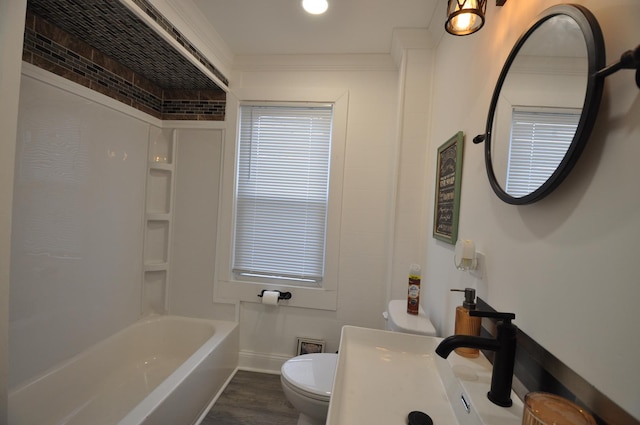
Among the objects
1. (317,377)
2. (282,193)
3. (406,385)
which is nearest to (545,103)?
(406,385)

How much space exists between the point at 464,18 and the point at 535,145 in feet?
1.99

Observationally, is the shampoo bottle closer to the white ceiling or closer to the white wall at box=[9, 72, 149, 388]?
the white ceiling

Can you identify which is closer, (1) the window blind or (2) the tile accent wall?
(1) the window blind

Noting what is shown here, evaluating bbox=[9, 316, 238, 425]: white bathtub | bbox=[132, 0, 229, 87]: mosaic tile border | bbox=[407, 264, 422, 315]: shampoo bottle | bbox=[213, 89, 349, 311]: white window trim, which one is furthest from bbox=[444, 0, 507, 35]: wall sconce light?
bbox=[9, 316, 238, 425]: white bathtub

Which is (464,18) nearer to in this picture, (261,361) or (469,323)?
(469,323)

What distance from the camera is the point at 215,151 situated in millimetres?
2301

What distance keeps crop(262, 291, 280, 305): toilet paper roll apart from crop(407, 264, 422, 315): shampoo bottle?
1.08m

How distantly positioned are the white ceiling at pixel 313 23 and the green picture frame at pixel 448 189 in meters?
0.86

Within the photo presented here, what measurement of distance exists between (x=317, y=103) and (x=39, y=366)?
7.89 feet

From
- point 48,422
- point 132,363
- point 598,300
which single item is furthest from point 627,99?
point 132,363

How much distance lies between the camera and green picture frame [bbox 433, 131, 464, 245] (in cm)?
125

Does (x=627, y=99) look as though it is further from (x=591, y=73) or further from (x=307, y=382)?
(x=307, y=382)

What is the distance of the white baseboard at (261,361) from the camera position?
2.25m

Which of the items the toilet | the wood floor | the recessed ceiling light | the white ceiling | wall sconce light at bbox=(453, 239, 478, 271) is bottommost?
the wood floor
